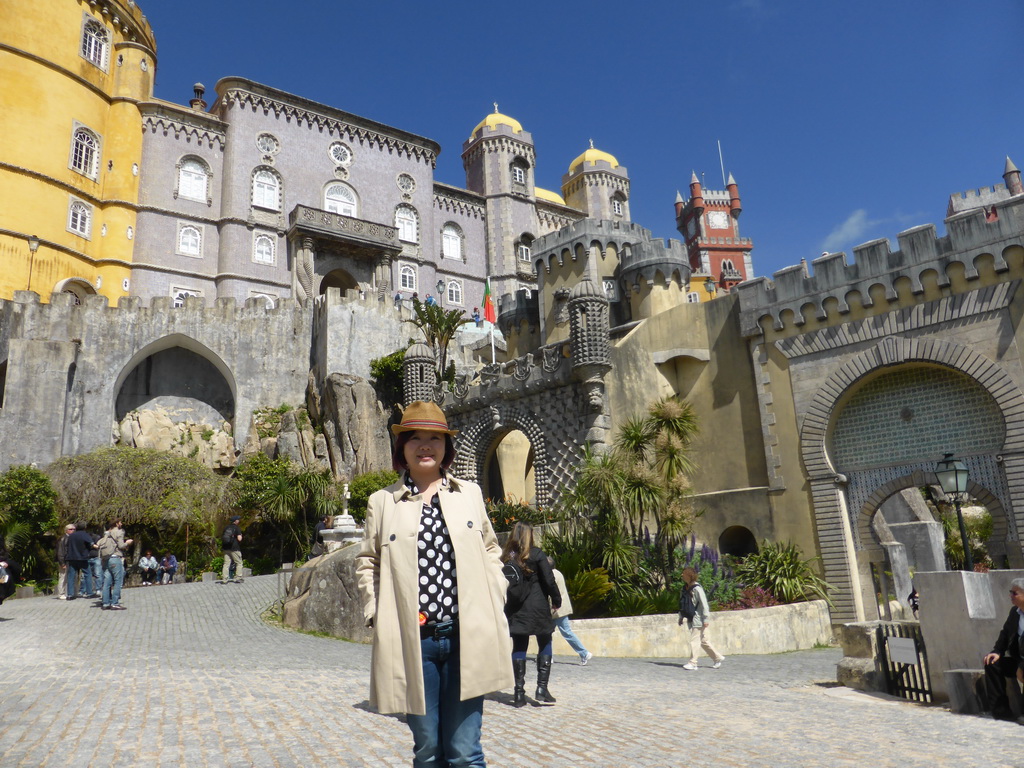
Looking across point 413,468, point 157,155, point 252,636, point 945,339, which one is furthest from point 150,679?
point 157,155

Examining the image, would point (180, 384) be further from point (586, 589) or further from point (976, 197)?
point (976, 197)

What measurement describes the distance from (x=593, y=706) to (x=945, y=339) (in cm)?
1306

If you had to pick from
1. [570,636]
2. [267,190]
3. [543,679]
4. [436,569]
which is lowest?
[543,679]

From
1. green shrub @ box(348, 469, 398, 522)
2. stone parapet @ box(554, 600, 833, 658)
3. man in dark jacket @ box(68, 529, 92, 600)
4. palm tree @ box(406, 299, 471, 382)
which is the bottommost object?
stone parapet @ box(554, 600, 833, 658)

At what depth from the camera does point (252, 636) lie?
1208 cm

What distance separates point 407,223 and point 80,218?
16.4 meters

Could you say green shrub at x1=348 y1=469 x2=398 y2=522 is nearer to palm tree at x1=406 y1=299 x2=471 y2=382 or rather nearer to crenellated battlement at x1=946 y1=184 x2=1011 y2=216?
palm tree at x1=406 y1=299 x2=471 y2=382

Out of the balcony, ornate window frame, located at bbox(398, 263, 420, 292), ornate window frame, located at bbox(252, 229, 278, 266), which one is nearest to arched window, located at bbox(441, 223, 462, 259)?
ornate window frame, located at bbox(398, 263, 420, 292)

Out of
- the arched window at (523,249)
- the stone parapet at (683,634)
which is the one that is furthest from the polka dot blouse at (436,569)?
the arched window at (523,249)

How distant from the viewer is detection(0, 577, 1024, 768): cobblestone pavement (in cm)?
527

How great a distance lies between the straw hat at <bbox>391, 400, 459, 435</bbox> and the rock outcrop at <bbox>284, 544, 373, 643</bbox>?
9.20m

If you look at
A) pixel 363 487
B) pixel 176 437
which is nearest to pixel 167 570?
pixel 363 487

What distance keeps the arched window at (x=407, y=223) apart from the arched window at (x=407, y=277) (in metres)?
1.74

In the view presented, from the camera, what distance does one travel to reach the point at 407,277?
139ft
